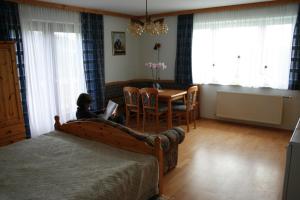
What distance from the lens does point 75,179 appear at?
1.86 meters

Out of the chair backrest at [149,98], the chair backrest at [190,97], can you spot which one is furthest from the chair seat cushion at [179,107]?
the chair backrest at [149,98]

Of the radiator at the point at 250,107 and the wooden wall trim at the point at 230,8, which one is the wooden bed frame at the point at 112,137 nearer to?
the radiator at the point at 250,107

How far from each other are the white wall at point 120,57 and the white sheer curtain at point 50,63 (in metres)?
0.77

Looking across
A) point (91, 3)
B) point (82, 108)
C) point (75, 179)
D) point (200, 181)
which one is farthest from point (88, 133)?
point (91, 3)

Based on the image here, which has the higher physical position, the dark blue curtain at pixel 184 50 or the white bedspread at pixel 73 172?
the dark blue curtain at pixel 184 50

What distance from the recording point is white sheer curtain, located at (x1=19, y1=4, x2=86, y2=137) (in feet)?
13.7

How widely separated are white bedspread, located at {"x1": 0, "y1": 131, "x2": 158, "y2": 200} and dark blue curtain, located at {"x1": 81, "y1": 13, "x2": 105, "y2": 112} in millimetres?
2655

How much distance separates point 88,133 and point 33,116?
2.05 meters

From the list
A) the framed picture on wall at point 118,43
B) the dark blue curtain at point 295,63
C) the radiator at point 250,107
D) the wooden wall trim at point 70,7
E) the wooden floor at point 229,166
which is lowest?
the wooden floor at point 229,166

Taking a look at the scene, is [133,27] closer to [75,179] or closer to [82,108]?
[82,108]

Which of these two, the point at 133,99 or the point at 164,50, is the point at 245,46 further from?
the point at 133,99

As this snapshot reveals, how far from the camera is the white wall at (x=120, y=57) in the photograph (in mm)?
5602

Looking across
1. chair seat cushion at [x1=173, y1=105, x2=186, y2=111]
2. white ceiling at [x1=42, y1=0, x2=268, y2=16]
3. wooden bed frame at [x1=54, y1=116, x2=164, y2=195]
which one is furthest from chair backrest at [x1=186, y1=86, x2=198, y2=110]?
wooden bed frame at [x1=54, y1=116, x2=164, y2=195]

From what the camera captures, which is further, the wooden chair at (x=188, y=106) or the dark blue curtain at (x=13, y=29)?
the wooden chair at (x=188, y=106)
